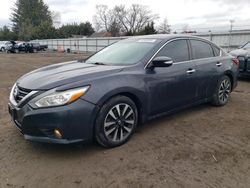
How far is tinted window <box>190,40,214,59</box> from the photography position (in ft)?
14.6

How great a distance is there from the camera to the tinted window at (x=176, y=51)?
12.9ft

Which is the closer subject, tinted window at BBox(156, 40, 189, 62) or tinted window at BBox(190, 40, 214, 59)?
tinted window at BBox(156, 40, 189, 62)

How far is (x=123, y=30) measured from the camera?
5525cm

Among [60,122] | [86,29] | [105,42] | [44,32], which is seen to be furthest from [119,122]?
[86,29]

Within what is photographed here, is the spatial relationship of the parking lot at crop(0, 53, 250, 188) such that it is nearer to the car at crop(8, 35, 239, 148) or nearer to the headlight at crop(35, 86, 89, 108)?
the car at crop(8, 35, 239, 148)

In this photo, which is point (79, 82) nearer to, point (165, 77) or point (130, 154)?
point (130, 154)

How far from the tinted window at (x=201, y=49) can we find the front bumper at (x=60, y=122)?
2.42 meters

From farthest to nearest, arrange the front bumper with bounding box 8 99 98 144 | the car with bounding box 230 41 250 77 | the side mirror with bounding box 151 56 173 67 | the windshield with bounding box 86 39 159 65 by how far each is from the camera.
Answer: the car with bounding box 230 41 250 77
the windshield with bounding box 86 39 159 65
the side mirror with bounding box 151 56 173 67
the front bumper with bounding box 8 99 98 144

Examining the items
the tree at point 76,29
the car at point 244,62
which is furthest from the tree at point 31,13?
the car at point 244,62

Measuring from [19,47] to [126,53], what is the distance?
2931 centimetres

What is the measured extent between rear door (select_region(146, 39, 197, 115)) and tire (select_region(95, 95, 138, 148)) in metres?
0.40

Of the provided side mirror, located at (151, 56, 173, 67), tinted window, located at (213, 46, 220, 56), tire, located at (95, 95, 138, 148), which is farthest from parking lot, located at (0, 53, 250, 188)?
tinted window, located at (213, 46, 220, 56)

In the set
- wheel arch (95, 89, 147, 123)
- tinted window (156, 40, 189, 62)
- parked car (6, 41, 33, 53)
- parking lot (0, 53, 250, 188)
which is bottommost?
parking lot (0, 53, 250, 188)

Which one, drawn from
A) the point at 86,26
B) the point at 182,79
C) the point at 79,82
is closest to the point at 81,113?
the point at 79,82
